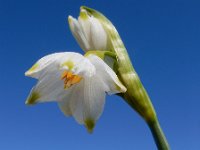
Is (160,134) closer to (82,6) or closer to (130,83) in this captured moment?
(130,83)

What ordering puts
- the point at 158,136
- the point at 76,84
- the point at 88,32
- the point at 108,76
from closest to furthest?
the point at 158,136
the point at 108,76
the point at 76,84
the point at 88,32

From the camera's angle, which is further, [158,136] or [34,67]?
[34,67]

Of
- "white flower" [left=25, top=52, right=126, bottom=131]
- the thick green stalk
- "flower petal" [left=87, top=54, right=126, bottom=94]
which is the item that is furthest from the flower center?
the thick green stalk

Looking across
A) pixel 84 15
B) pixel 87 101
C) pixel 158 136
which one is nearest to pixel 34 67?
pixel 87 101

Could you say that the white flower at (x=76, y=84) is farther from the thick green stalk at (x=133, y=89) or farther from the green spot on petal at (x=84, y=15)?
the green spot on petal at (x=84, y=15)

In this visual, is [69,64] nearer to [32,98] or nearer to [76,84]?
[76,84]

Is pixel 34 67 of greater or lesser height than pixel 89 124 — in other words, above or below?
above
